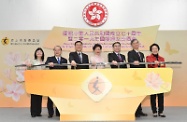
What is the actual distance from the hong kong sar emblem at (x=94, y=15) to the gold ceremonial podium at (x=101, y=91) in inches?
82.5

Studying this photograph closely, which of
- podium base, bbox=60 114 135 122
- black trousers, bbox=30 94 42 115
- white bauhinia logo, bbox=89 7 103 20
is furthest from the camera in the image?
white bauhinia logo, bbox=89 7 103 20

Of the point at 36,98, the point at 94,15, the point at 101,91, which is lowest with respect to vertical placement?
the point at 36,98

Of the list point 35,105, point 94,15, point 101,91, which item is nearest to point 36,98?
point 35,105

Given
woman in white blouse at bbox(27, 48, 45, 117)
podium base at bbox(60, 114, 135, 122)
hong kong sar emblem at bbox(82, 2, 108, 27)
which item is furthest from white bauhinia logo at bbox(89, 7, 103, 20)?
podium base at bbox(60, 114, 135, 122)

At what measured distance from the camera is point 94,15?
5.84m

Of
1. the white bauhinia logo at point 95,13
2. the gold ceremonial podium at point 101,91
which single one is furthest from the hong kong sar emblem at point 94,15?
the gold ceremonial podium at point 101,91

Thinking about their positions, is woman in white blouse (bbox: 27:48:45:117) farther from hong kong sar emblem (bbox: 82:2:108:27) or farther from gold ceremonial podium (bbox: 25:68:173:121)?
hong kong sar emblem (bbox: 82:2:108:27)

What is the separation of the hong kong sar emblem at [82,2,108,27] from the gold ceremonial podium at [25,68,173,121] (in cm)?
210

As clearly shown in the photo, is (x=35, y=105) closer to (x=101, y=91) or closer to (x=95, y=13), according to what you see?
(x=101, y=91)

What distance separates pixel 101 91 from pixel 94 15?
2.39 meters

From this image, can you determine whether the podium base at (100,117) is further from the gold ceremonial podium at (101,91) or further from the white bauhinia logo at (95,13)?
the white bauhinia logo at (95,13)

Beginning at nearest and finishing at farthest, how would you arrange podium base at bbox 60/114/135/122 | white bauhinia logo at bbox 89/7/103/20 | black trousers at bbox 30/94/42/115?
podium base at bbox 60/114/135/122 → black trousers at bbox 30/94/42/115 → white bauhinia logo at bbox 89/7/103/20

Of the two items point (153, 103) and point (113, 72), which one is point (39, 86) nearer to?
point (113, 72)

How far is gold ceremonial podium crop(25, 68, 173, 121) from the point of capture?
393cm
